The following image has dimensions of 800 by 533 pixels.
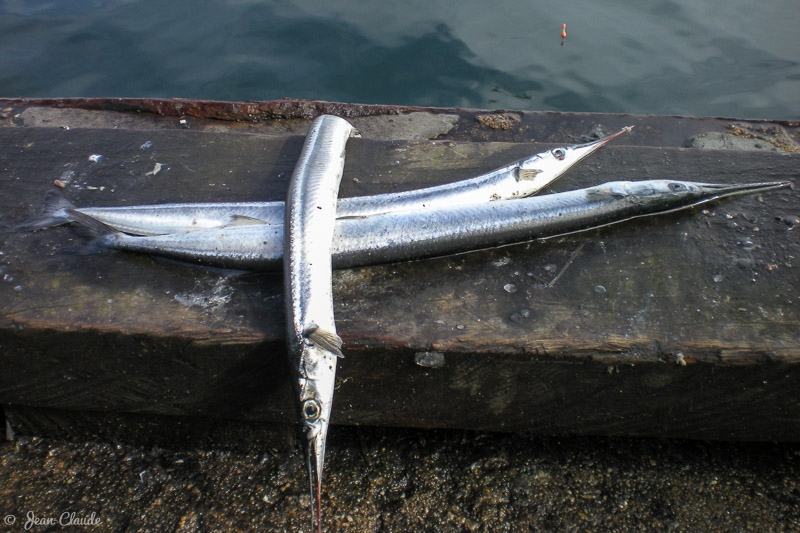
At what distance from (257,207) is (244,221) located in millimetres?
126

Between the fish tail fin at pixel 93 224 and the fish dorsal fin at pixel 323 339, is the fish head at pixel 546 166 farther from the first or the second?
the fish tail fin at pixel 93 224

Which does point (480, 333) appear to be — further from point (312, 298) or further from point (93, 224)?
point (93, 224)

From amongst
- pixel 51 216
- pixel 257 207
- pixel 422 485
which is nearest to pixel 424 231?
pixel 257 207

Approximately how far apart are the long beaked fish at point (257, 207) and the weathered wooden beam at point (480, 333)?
14 centimetres

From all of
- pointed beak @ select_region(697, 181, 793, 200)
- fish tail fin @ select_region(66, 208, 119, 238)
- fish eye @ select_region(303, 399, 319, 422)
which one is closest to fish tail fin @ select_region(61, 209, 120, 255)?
fish tail fin @ select_region(66, 208, 119, 238)

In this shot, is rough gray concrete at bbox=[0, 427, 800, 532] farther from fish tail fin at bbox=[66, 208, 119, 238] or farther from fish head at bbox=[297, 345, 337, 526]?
fish tail fin at bbox=[66, 208, 119, 238]

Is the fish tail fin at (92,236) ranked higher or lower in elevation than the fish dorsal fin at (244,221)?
lower

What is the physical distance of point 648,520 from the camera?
2498mm

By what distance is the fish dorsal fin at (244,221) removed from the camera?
2598mm

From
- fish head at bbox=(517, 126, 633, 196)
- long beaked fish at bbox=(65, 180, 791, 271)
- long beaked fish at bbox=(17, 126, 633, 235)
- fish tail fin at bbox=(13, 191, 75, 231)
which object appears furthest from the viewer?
fish head at bbox=(517, 126, 633, 196)

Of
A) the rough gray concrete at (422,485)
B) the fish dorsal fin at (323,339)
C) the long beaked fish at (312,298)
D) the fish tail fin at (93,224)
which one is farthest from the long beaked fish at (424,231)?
the rough gray concrete at (422,485)

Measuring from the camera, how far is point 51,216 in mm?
2785

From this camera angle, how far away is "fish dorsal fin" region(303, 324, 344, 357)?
2.07 meters

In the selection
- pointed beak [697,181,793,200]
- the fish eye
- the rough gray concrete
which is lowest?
the rough gray concrete
